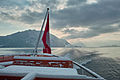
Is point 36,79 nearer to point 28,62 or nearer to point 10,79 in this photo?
point 10,79

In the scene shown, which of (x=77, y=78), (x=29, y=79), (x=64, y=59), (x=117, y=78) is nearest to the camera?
(x=29, y=79)

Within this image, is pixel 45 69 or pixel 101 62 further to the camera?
pixel 101 62

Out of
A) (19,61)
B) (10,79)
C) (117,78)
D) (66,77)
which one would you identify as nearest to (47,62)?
(19,61)

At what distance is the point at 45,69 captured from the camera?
489cm

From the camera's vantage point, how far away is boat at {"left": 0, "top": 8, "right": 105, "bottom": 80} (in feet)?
10.7

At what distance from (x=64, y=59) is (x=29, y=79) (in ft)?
20.1

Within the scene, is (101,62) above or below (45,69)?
below

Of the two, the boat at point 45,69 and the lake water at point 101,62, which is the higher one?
the boat at point 45,69

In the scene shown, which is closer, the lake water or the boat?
the boat

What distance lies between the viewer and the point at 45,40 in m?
14.5

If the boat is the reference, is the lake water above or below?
below

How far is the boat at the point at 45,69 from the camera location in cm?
326

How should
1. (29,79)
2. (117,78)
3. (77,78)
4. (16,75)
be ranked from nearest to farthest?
(29,79) < (77,78) < (16,75) < (117,78)

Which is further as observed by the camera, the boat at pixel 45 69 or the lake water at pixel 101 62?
the lake water at pixel 101 62
